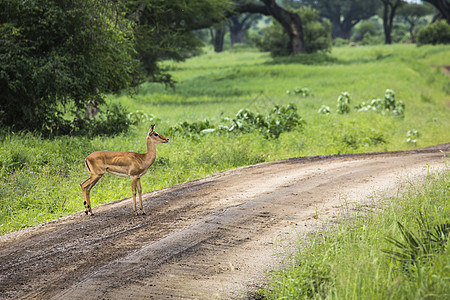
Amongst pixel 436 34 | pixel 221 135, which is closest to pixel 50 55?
pixel 221 135

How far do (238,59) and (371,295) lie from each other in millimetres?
51738

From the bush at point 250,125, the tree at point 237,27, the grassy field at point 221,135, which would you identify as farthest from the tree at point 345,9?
the bush at point 250,125

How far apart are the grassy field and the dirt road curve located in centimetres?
149

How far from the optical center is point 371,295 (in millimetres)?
4551

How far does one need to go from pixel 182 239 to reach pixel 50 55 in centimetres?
875

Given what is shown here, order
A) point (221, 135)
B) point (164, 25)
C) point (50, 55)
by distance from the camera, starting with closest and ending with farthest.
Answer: point (50, 55) < point (221, 135) < point (164, 25)

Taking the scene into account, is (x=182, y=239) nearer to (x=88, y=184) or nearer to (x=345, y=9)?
(x=88, y=184)

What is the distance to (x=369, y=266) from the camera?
5.09 metres

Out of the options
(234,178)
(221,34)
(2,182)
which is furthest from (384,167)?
(221,34)

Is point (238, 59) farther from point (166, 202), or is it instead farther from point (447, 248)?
point (447, 248)

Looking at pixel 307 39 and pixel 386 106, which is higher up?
pixel 307 39

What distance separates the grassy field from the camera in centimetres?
998

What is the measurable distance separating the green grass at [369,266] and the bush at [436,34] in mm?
49455

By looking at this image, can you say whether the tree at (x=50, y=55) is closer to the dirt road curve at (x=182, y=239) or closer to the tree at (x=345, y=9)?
the dirt road curve at (x=182, y=239)
